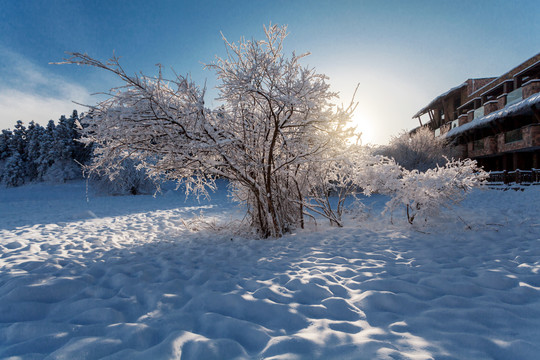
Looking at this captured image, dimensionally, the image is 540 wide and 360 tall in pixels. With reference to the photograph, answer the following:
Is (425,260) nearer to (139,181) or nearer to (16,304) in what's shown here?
(16,304)

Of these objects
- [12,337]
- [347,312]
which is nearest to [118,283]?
[12,337]

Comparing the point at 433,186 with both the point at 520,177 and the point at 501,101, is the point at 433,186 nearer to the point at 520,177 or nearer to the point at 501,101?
the point at 520,177

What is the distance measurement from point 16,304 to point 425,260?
192 inches

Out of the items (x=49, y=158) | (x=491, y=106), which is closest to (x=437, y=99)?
(x=491, y=106)

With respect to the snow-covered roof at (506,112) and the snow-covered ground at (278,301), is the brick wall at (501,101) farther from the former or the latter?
the snow-covered ground at (278,301)

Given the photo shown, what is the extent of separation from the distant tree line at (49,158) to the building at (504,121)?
41849 millimetres

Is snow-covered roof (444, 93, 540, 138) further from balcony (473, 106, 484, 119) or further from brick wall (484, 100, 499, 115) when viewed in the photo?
balcony (473, 106, 484, 119)

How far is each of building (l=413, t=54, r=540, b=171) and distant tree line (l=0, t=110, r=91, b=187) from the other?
41.8 meters

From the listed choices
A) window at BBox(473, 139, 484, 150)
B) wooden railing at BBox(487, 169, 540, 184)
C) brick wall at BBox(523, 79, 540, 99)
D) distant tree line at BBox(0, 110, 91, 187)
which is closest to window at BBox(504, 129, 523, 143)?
→ window at BBox(473, 139, 484, 150)

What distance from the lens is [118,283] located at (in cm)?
298

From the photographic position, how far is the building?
1489cm

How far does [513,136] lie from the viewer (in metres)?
17.1

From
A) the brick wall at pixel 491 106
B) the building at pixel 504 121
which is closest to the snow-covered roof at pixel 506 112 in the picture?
the building at pixel 504 121

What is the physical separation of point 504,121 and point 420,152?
5874 millimetres
